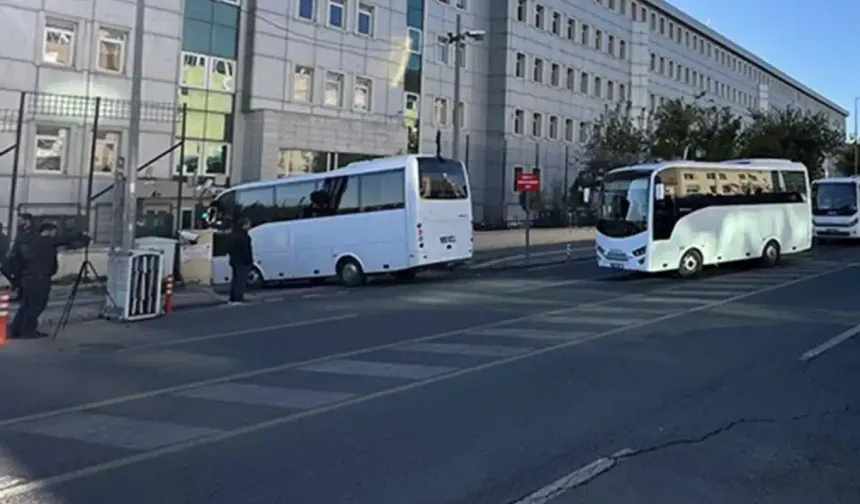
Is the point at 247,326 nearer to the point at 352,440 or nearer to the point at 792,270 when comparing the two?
the point at 352,440

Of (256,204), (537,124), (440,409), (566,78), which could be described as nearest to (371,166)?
(256,204)

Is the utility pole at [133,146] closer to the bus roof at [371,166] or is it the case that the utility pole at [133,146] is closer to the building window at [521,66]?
the bus roof at [371,166]

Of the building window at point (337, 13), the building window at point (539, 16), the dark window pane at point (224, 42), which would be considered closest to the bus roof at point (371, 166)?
the dark window pane at point (224, 42)

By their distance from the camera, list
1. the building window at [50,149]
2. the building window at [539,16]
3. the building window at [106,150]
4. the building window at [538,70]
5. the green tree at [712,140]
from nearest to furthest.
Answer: the building window at [50,149] < the building window at [106,150] < the green tree at [712,140] < the building window at [538,70] < the building window at [539,16]

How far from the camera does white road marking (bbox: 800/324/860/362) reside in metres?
10.7

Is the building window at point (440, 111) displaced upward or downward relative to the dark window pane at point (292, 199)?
upward

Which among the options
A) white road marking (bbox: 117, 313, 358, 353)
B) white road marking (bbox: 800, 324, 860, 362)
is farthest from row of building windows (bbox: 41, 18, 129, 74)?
white road marking (bbox: 800, 324, 860, 362)

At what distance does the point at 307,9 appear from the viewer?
36.3 m

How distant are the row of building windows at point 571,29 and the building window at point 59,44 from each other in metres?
29.5

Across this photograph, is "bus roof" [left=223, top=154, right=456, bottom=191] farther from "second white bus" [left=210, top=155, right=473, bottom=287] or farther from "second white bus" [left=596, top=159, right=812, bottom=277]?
"second white bus" [left=596, top=159, right=812, bottom=277]

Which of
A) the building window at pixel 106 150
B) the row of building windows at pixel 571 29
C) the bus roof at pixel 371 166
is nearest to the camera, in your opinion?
the bus roof at pixel 371 166

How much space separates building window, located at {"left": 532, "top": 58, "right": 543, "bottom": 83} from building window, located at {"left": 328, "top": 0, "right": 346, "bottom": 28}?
18.9 m

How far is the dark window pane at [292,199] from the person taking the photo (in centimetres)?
2353

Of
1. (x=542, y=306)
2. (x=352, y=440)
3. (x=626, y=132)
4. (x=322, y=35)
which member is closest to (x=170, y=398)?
(x=352, y=440)
